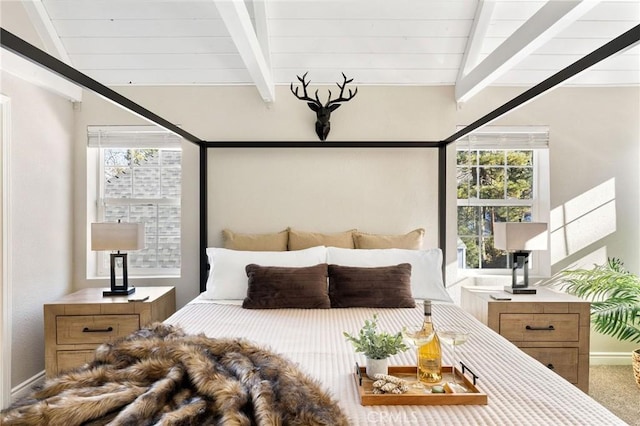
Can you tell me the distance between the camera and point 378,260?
3.15m

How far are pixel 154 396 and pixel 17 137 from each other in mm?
2524

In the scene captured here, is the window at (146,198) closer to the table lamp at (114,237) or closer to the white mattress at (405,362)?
the table lamp at (114,237)

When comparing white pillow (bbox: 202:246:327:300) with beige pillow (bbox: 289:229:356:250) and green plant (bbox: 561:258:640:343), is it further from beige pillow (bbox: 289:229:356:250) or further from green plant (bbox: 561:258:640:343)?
green plant (bbox: 561:258:640:343)

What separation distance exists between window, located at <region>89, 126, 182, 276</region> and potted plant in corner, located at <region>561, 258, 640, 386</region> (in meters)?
3.36

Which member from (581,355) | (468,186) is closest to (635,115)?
(468,186)

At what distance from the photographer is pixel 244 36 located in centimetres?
244

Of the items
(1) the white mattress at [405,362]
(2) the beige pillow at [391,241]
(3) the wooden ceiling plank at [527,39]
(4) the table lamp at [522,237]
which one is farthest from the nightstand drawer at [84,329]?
(3) the wooden ceiling plank at [527,39]

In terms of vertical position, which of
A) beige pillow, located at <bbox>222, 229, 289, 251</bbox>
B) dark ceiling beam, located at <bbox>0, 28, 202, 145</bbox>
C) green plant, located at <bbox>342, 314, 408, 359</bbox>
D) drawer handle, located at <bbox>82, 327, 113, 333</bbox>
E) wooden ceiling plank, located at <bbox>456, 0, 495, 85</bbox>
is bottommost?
drawer handle, located at <bbox>82, 327, 113, 333</bbox>

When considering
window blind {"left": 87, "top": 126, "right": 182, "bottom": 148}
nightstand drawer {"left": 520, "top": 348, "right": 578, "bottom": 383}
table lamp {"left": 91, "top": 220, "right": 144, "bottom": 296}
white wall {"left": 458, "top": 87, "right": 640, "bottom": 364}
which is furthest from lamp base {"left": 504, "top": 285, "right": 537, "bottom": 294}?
window blind {"left": 87, "top": 126, "right": 182, "bottom": 148}

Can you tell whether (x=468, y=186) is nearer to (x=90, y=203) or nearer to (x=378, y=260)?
(x=378, y=260)

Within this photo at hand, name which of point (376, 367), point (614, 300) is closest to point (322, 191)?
point (376, 367)

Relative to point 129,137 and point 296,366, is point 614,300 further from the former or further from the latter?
point 129,137

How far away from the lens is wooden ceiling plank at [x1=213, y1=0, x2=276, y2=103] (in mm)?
2213

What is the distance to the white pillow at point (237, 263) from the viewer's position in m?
3.05
